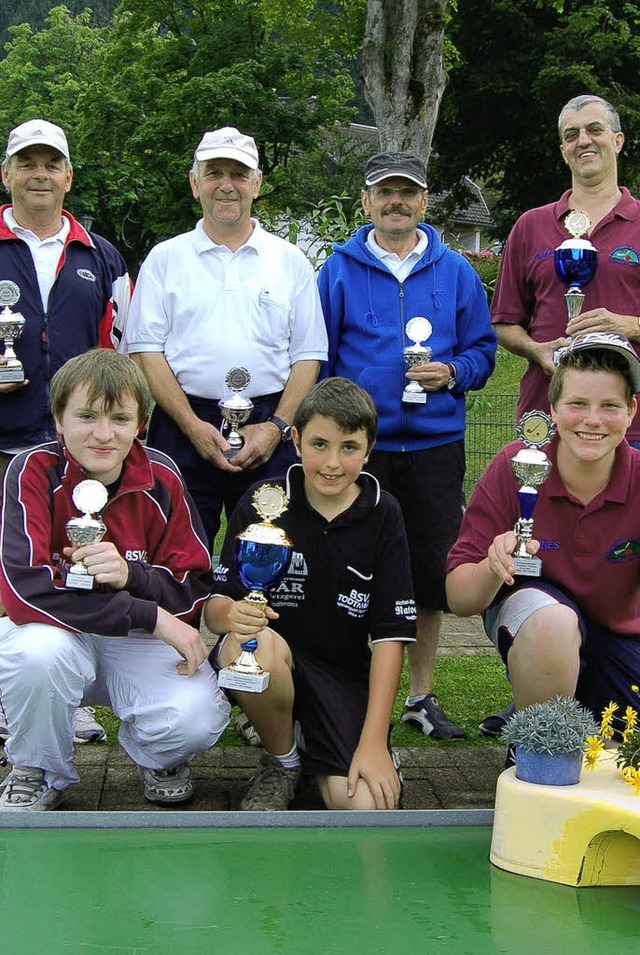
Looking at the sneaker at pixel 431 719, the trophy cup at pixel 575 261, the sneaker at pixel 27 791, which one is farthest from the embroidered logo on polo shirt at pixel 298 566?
the trophy cup at pixel 575 261

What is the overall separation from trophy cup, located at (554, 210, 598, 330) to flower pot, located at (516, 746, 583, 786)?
1904 mm

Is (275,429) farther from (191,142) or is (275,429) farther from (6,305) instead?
(191,142)

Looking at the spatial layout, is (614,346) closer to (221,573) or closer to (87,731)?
(221,573)

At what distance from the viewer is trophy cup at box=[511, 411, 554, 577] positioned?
10.4ft

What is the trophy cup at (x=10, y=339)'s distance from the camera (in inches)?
160

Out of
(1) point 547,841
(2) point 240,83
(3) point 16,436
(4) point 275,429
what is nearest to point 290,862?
(1) point 547,841

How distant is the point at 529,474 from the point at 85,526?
126 cm

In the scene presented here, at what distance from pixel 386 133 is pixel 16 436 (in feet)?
35.9

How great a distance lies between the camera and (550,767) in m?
2.83

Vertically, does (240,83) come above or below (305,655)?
above

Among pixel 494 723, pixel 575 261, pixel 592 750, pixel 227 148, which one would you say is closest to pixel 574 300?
pixel 575 261

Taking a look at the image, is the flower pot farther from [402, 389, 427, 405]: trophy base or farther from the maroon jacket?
[402, 389, 427, 405]: trophy base

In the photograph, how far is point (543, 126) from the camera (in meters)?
26.0

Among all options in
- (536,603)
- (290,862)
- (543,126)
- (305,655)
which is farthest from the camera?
(543,126)
